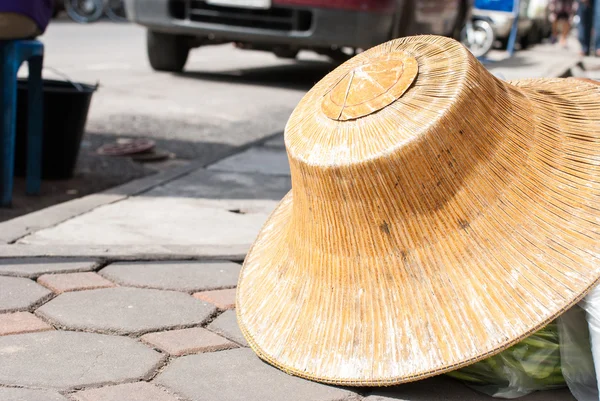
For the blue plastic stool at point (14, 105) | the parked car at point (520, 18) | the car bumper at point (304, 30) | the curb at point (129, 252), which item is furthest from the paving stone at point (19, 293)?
the parked car at point (520, 18)

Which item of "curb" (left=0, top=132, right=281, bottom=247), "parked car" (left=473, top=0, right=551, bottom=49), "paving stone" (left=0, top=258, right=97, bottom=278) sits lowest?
"parked car" (left=473, top=0, right=551, bottom=49)

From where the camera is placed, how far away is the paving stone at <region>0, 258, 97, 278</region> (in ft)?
9.24

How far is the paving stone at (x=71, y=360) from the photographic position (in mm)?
2096

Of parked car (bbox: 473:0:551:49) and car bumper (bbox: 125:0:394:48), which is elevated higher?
car bumper (bbox: 125:0:394:48)

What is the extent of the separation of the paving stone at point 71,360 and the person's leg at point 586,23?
12.4 metres

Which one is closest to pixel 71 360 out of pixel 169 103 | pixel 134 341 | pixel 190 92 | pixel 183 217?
pixel 134 341

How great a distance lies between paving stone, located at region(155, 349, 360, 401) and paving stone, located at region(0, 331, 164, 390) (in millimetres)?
81

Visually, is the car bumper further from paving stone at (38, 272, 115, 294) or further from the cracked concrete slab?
paving stone at (38, 272, 115, 294)

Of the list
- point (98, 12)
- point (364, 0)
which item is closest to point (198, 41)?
point (364, 0)

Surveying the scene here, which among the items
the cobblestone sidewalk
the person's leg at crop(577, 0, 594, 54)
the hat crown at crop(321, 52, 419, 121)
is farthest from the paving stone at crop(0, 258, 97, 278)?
the person's leg at crop(577, 0, 594, 54)

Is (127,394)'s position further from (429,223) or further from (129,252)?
(129,252)

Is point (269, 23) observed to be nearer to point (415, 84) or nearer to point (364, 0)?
point (364, 0)

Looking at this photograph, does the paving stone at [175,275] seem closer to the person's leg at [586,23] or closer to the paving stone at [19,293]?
the paving stone at [19,293]

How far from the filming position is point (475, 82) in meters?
2.14
